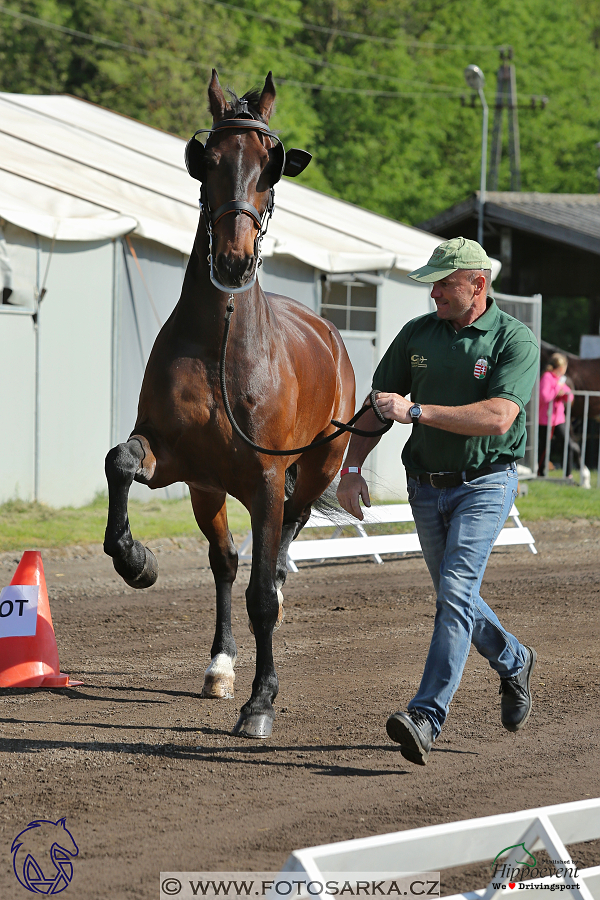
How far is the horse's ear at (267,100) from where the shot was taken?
207 inches

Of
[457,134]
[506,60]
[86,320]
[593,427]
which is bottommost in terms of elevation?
[593,427]

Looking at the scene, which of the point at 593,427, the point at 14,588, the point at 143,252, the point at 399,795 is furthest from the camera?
the point at 593,427

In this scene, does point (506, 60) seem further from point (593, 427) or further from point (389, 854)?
point (389, 854)

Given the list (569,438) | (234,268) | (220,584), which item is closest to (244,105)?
(234,268)

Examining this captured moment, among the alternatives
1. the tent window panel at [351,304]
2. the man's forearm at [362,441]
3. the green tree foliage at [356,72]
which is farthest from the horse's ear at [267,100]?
the green tree foliage at [356,72]

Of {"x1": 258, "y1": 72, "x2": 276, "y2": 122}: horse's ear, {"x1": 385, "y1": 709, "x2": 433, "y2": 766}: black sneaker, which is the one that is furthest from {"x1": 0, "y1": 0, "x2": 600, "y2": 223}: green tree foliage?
{"x1": 385, "y1": 709, "x2": 433, "y2": 766}: black sneaker

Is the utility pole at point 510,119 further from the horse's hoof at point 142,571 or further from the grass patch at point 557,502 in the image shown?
the horse's hoof at point 142,571

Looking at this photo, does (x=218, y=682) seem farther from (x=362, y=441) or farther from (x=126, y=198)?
(x=126, y=198)

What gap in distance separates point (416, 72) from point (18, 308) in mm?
36649

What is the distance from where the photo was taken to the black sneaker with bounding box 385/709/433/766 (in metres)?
4.30

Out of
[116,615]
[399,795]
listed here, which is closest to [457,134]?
[116,615]

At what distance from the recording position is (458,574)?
14.8 ft

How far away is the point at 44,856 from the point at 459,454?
2.23m

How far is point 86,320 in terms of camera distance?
12.3 metres
